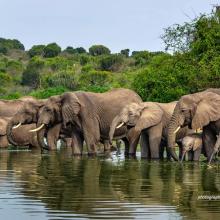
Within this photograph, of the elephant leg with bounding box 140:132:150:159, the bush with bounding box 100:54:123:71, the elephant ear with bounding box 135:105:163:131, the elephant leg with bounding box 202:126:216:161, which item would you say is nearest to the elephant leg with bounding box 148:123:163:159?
the elephant ear with bounding box 135:105:163:131

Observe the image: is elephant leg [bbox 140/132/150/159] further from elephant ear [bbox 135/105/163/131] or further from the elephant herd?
elephant ear [bbox 135/105/163/131]

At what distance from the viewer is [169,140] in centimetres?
2123

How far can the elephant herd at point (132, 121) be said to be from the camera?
69.4 ft

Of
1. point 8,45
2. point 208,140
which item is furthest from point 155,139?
point 8,45

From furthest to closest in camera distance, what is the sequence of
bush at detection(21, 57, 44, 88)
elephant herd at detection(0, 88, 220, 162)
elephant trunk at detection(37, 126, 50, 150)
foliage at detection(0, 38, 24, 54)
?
foliage at detection(0, 38, 24, 54) < bush at detection(21, 57, 44, 88) < elephant trunk at detection(37, 126, 50, 150) < elephant herd at detection(0, 88, 220, 162)

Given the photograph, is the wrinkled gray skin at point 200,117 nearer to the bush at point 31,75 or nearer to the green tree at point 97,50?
the bush at point 31,75

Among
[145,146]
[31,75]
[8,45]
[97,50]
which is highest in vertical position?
[8,45]

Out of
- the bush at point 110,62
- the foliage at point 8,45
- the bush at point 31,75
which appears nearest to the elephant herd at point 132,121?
the bush at point 31,75

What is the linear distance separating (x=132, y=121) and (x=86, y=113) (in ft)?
7.24

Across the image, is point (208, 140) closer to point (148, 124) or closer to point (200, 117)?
point (200, 117)

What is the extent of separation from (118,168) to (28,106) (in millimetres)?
9742

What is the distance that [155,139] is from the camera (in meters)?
22.7

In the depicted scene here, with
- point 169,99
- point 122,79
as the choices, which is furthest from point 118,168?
point 122,79

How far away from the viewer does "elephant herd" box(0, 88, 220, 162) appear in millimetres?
21156
